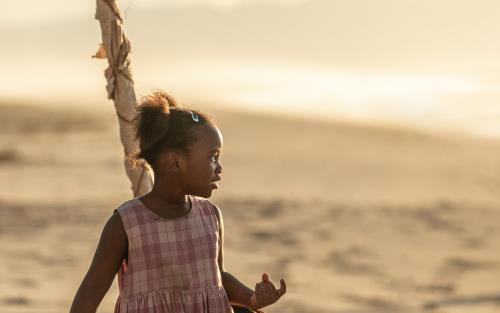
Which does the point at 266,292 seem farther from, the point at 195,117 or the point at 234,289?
the point at 195,117

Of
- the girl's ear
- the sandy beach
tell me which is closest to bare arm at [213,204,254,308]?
the girl's ear

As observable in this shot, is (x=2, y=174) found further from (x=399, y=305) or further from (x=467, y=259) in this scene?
(x=399, y=305)

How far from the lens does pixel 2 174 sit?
51.4 ft

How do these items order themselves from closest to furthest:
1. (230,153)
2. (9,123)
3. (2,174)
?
(2,174) < (230,153) < (9,123)

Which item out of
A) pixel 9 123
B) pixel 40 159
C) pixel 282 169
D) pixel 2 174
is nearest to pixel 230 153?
pixel 282 169

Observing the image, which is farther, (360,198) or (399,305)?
(360,198)

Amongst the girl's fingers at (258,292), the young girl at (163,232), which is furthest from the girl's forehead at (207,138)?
the girl's fingers at (258,292)

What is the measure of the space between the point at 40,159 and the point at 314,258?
868 centimetres

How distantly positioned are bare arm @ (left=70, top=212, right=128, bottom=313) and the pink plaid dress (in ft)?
0.10

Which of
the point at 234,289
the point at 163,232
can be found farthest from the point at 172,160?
the point at 234,289

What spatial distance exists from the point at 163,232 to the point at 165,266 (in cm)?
10

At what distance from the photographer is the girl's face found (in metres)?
3.18

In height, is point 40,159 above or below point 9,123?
below

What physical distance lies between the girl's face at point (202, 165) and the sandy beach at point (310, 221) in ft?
15.0
